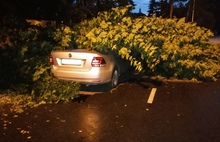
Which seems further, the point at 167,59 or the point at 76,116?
the point at 167,59

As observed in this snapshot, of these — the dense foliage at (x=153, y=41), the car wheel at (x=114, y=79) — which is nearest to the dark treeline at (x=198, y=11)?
the dense foliage at (x=153, y=41)

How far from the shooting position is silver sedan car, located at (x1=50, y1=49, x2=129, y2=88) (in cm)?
719

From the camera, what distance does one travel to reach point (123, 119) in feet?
18.6

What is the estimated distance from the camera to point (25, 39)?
8.91 meters

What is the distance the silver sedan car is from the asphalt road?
533 millimetres

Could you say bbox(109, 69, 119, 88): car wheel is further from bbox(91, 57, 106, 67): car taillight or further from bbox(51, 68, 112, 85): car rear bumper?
bbox(91, 57, 106, 67): car taillight

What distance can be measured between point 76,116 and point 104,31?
10.3 ft

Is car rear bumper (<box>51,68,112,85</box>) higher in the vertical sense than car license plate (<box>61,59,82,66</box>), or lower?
lower

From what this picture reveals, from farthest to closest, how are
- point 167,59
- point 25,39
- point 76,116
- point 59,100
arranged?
point 167,59 < point 25,39 < point 59,100 < point 76,116

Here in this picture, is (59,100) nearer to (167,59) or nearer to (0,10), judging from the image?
(167,59)

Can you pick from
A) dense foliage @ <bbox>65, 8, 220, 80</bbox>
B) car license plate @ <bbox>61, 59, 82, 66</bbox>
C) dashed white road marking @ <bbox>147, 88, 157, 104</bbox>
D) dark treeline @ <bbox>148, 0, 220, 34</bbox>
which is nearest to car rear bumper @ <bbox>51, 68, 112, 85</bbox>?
car license plate @ <bbox>61, 59, 82, 66</bbox>

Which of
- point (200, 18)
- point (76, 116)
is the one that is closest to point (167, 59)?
point (76, 116)

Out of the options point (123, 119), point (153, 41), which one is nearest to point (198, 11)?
point (153, 41)

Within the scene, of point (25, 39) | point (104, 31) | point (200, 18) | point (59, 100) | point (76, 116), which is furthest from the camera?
point (200, 18)
